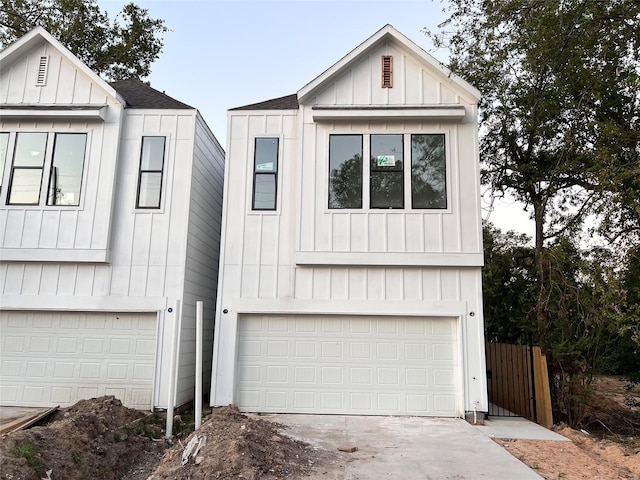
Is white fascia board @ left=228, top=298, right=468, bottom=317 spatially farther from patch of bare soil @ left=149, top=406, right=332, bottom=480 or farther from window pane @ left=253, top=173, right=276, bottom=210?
patch of bare soil @ left=149, top=406, right=332, bottom=480

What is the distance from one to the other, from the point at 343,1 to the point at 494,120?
16.1 feet

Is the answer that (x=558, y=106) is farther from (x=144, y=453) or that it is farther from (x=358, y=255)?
(x=144, y=453)

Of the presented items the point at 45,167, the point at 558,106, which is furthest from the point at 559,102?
the point at 45,167

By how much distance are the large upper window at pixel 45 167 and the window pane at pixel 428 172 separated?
687cm

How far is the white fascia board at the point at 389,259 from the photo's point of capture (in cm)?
868

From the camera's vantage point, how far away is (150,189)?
9.25 metres

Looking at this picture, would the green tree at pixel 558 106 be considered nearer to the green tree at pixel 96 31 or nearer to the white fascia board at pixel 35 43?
the white fascia board at pixel 35 43

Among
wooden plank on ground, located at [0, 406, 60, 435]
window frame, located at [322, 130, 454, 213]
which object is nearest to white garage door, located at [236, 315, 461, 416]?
window frame, located at [322, 130, 454, 213]

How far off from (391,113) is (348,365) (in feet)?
16.8

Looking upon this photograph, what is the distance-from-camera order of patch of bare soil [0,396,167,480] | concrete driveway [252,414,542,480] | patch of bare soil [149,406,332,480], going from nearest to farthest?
patch of bare soil [149,406,332,480] < patch of bare soil [0,396,167,480] < concrete driveway [252,414,542,480]

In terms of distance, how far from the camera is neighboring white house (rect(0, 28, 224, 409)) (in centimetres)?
866

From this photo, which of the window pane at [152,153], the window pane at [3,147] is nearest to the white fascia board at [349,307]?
the window pane at [152,153]

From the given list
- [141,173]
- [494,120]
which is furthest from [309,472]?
[494,120]

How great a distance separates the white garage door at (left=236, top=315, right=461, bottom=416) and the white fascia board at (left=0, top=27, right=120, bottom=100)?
5802 millimetres
